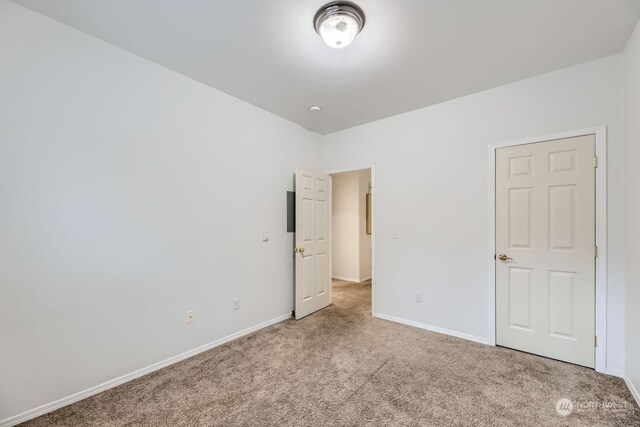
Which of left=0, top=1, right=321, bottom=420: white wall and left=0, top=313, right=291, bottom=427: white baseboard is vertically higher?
left=0, top=1, right=321, bottom=420: white wall

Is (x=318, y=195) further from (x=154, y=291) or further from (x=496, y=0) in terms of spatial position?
(x=496, y=0)

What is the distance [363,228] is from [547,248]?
348 centimetres

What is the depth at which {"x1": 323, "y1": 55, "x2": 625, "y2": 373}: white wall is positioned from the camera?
7.37ft

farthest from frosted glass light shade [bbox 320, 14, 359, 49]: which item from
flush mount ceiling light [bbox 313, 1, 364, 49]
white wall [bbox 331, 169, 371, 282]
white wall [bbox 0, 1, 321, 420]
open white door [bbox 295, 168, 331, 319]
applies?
white wall [bbox 331, 169, 371, 282]

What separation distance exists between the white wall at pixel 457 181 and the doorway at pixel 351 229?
185 cm

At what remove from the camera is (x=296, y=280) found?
3.57 meters

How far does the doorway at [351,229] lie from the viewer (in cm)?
566

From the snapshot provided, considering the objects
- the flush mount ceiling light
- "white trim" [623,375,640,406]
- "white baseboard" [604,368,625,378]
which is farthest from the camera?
"white baseboard" [604,368,625,378]

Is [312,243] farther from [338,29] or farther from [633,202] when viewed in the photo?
[633,202]

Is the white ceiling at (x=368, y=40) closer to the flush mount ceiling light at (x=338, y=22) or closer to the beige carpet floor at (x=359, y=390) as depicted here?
the flush mount ceiling light at (x=338, y=22)

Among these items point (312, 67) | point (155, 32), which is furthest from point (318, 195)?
point (155, 32)

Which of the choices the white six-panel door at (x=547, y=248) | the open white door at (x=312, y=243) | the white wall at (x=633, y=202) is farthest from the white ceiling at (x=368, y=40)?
the open white door at (x=312, y=243)

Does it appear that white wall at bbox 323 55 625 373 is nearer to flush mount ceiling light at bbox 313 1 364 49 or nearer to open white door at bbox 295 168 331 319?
open white door at bbox 295 168 331 319

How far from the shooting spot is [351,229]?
576cm
